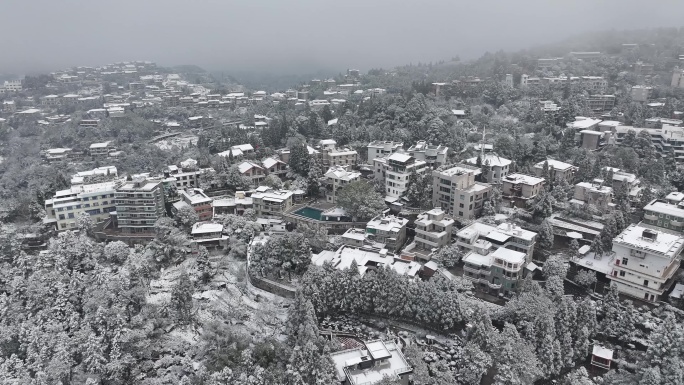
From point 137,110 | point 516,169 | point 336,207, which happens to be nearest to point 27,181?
point 137,110

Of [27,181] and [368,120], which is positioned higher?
[368,120]

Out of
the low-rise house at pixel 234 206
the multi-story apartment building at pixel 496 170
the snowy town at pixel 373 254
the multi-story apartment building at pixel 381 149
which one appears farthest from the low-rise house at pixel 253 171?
the multi-story apartment building at pixel 496 170

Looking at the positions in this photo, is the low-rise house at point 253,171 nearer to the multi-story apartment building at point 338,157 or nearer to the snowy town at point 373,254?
the snowy town at point 373,254

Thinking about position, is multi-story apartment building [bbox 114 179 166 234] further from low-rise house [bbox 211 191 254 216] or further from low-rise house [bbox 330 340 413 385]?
low-rise house [bbox 330 340 413 385]

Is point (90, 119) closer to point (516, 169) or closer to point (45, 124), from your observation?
point (45, 124)

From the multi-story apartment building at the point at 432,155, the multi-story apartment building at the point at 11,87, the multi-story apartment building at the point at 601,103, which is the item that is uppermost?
the multi-story apartment building at the point at 11,87

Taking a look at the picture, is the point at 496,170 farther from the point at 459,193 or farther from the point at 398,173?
the point at 398,173

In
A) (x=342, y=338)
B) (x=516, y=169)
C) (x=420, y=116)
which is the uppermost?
(x=420, y=116)
